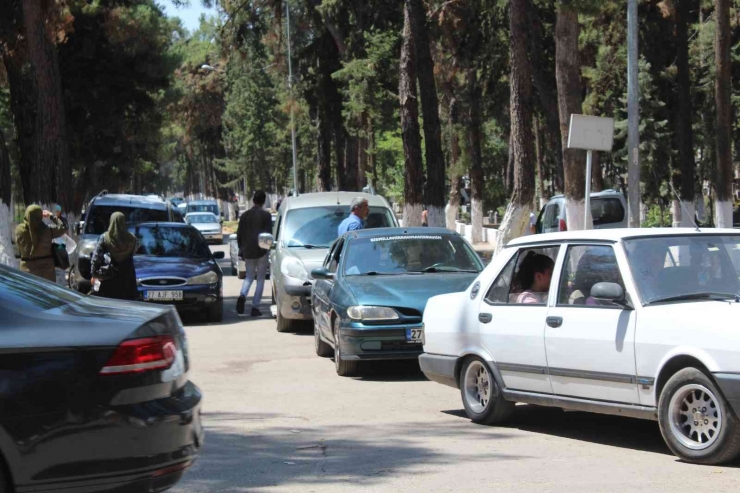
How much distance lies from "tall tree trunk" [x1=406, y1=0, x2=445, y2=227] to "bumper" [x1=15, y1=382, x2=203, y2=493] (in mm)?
22301

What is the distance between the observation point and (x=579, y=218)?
2312cm

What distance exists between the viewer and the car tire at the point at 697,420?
6.87 m

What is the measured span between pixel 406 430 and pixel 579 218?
1505cm

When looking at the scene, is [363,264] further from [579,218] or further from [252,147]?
[252,147]

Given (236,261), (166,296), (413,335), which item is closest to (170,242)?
(166,296)

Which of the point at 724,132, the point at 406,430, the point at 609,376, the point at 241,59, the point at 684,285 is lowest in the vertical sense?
the point at 406,430

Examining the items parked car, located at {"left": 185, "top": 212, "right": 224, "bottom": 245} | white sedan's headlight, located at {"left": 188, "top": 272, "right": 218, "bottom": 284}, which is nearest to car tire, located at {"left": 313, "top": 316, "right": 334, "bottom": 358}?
white sedan's headlight, located at {"left": 188, "top": 272, "right": 218, "bottom": 284}

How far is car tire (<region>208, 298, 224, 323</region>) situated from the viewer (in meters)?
18.3

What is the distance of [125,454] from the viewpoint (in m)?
5.22

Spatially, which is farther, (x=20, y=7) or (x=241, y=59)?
(x=241, y=59)

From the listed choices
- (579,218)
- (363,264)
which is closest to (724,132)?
(579,218)

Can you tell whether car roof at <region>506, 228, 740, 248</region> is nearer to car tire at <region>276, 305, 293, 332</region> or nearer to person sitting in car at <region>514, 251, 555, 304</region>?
person sitting in car at <region>514, 251, 555, 304</region>

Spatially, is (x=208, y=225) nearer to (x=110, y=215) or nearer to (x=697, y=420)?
(x=110, y=215)

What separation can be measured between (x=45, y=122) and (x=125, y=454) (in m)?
21.3
